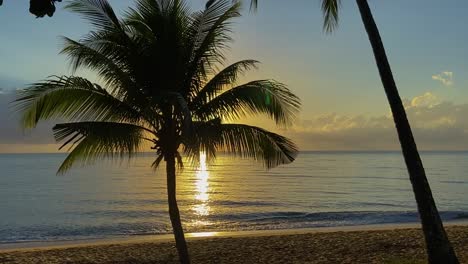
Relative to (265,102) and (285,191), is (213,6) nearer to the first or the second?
(265,102)

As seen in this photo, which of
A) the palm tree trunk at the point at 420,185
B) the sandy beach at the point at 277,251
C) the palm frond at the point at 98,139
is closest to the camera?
the palm tree trunk at the point at 420,185

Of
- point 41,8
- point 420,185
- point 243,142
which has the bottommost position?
point 420,185

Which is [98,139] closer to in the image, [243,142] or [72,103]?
[72,103]

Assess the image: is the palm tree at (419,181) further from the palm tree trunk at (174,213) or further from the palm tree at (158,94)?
the palm tree trunk at (174,213)

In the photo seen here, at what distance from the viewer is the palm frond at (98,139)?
8.23m

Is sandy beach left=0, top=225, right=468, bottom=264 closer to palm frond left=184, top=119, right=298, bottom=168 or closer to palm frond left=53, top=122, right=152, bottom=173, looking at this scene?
palm frond left=184, top=119, right=298, bottom=168

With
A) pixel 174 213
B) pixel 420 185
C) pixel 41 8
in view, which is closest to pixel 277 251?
pixel 174 213

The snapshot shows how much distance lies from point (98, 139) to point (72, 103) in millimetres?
771

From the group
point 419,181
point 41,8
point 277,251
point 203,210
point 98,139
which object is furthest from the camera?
point 203,210

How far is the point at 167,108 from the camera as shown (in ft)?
28.7

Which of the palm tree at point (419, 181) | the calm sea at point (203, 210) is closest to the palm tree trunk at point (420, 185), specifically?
the palm tree at point (419, 181)

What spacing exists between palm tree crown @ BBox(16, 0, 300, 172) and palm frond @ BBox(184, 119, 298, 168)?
0.06 ft

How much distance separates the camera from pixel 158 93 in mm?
8328

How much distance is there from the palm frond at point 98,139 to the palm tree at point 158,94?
0.02 meters
